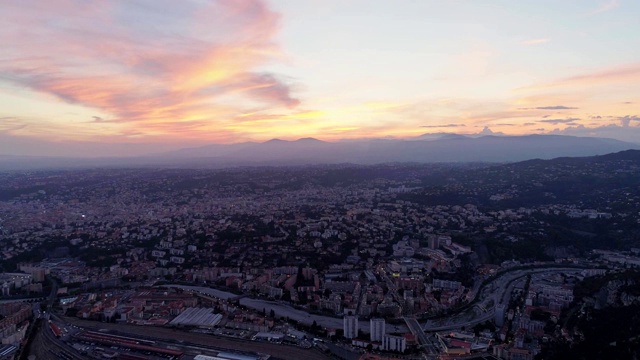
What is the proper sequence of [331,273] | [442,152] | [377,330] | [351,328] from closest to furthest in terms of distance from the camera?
[377,330] < [351,328] < [331,273] < [442,152]

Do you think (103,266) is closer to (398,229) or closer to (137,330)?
(137,330)

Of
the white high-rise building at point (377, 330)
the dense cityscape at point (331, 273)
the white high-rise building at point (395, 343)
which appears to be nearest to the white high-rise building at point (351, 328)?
the dense cityscape at point (331, 273)

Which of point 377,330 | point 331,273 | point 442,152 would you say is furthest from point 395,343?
point 442,152

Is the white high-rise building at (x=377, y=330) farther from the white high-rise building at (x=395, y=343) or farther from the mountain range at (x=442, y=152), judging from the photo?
the mountain range at (x=442, y=152)

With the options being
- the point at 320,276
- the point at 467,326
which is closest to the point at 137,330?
the point at 320,276

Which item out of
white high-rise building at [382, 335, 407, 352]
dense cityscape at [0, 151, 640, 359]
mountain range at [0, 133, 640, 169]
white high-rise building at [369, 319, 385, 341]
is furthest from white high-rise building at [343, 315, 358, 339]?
mountain range at [0, 133, 640, 169]

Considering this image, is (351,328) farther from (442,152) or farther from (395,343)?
(442,152)

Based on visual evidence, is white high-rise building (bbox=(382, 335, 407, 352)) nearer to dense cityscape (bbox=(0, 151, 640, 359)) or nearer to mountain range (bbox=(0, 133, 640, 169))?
dense cityscape (bbox=(0, 151, 640, 359))

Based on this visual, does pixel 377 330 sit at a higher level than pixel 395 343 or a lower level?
higher

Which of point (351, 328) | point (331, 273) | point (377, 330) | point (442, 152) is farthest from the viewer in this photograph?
point (442, 152)
